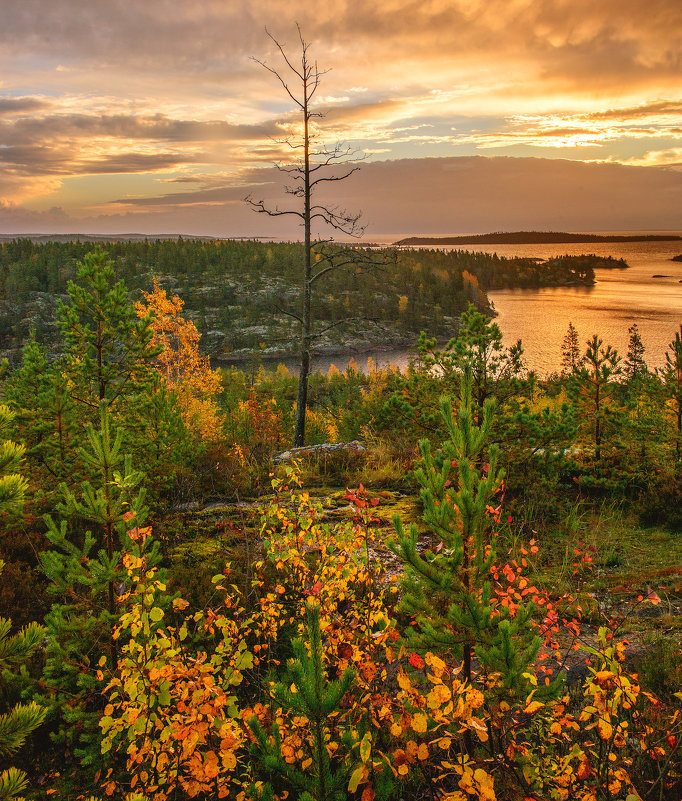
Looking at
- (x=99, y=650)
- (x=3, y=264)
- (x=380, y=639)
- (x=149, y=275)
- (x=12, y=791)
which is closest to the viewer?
(x=12, y=791)

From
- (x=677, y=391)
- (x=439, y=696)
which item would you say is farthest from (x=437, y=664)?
(x=677, y=391)

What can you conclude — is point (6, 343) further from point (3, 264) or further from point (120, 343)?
point (120, 343)

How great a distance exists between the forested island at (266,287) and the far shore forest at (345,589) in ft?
328

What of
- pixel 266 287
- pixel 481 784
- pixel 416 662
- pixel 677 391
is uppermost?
pixel 266 287

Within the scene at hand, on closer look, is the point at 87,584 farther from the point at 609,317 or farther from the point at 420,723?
the point at 609,317

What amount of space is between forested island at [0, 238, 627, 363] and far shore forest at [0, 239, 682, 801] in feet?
328

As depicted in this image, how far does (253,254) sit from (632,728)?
163m

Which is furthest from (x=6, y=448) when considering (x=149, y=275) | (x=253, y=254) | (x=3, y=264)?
(x=3, y=264)

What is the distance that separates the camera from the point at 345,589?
4.49 meters

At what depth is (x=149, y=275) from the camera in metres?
130

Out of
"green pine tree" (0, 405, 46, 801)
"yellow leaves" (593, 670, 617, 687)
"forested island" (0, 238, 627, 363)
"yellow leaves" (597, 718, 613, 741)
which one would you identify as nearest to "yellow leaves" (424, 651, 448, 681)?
"yellow leaves" (593, 670, 617, 687)

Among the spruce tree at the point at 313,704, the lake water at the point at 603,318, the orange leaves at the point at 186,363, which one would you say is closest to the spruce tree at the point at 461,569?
the spruce tree at the point at 313,704

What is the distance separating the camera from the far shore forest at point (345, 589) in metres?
2.84

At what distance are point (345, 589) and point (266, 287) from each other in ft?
469
